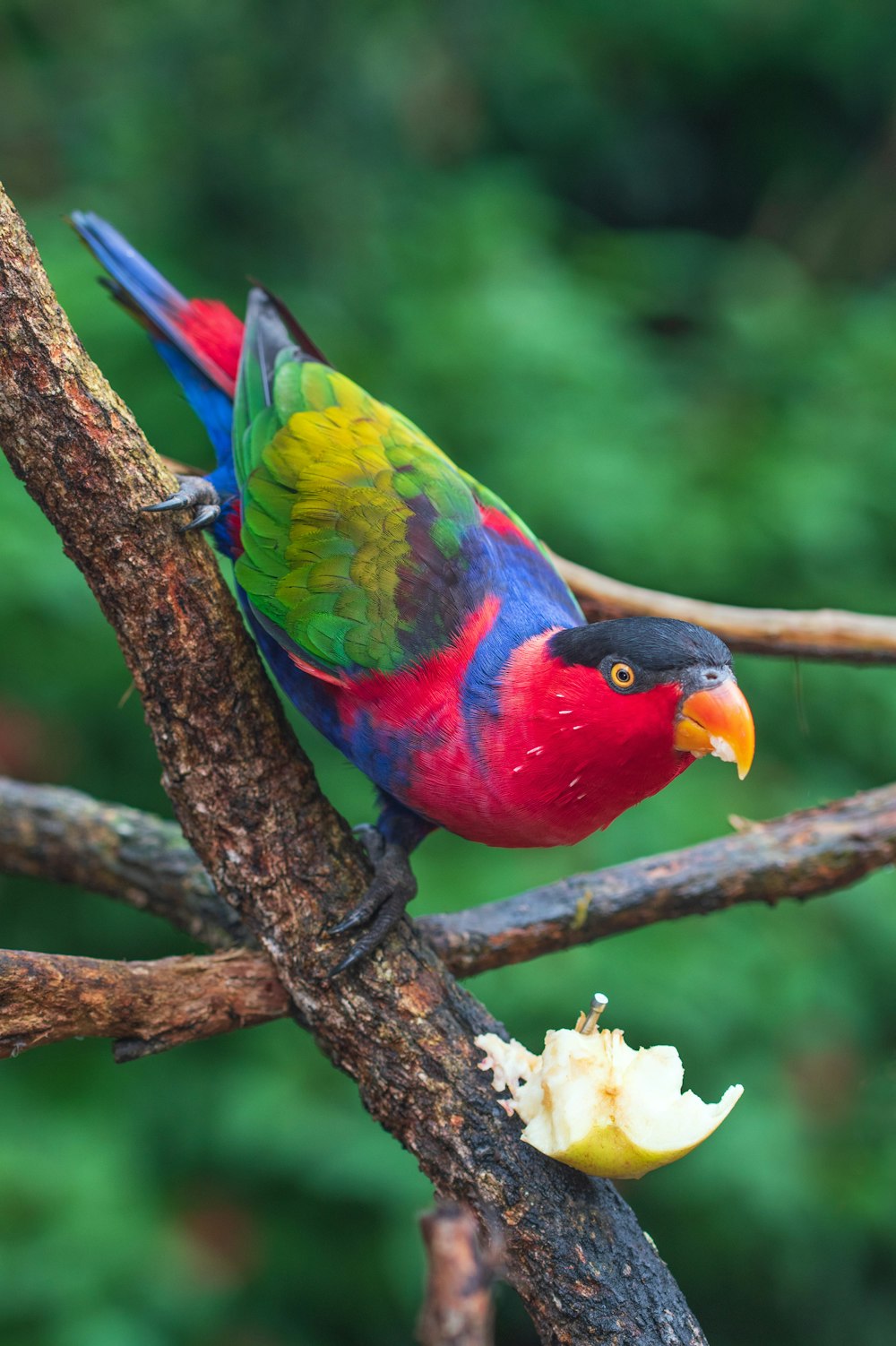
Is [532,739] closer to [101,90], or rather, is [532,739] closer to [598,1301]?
[598,1301]

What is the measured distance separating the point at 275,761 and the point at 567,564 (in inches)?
37.9

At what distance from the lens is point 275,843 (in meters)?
1.95

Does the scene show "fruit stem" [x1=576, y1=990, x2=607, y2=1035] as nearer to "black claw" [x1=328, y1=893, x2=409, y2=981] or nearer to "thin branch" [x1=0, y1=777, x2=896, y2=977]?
"black claw" [x1=328, y1=893, x2=409, y2=981]

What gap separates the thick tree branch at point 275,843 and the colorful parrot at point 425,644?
0.08 metres

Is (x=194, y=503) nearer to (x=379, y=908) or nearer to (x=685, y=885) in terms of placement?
(x=379, y=908)

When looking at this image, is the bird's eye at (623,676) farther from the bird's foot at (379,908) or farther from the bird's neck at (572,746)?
the bird's foot at (379,908)

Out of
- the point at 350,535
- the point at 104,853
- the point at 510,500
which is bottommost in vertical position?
the point at 104,853

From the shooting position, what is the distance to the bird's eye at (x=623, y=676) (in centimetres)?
169

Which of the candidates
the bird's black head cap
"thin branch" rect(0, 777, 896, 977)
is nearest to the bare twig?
the bird's black head cap

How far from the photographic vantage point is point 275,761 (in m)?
1.96

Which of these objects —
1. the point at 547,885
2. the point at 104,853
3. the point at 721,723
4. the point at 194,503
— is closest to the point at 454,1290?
the point at 721,723

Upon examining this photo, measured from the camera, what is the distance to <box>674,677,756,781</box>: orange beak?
163cm

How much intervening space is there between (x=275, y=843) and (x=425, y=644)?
402 millimetres

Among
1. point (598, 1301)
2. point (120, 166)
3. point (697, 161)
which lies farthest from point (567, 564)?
point (697, 161)
